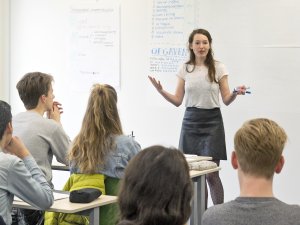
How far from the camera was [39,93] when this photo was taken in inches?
134

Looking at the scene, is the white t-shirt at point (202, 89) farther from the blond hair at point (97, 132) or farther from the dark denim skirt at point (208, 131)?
the blond hair at point (97, 132)

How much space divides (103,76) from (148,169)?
4.75 m

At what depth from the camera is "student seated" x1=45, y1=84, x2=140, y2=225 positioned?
2908mm

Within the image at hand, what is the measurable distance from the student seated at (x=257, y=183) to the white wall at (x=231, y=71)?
8.26 ft

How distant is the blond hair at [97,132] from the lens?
2.92 metres

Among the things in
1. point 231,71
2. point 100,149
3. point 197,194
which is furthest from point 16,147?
point 231,71

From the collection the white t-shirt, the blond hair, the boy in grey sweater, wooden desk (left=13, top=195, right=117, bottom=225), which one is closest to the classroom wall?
the white t-shirt

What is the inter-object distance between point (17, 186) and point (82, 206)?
338mm

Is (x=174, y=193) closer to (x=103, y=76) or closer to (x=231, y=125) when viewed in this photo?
(x=231, y=125)

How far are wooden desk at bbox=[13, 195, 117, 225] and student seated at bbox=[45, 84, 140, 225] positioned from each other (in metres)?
0.22

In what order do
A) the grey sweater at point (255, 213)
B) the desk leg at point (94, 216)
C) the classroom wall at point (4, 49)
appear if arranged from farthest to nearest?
the classroom wall at point (4, 49) → the desk leg at point (94, 216) → the grey sweater at point (255, 213)

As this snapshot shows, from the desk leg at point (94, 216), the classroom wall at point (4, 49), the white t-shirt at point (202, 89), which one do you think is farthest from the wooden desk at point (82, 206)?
the classroom wall at point (4, 49)

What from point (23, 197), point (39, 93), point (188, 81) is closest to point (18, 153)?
point (23, 197)

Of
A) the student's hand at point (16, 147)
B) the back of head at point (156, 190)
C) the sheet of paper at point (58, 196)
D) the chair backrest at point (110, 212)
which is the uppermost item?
the back of head at point (156, 190)
